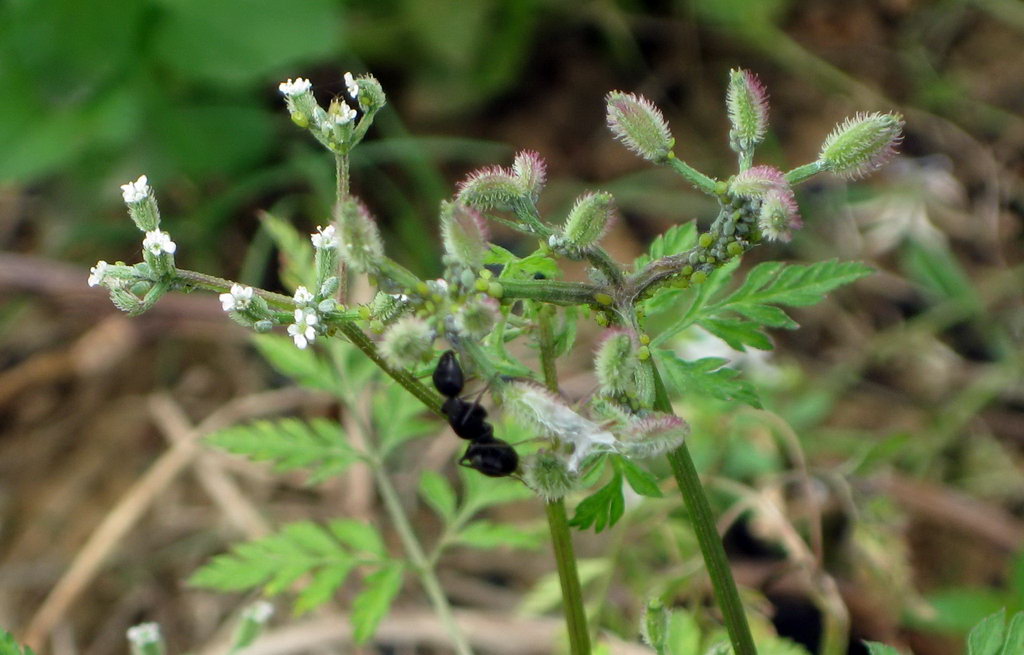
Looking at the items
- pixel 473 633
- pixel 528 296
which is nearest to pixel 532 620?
pixel 473 633

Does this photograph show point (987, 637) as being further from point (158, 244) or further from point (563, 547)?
point (158, 244)

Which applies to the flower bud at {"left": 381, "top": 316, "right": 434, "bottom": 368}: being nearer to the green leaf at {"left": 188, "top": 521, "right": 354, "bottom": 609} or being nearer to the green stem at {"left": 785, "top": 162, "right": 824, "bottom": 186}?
the green stem at {"left": 785, "top": 162, "right": 824, "bottom": 186}

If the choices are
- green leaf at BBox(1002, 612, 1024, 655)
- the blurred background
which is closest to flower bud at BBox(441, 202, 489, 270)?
green leaf at BBox(1002, 612, 1024, 655)

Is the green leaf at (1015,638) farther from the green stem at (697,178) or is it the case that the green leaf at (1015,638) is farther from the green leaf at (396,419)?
the green leaf at (396,419)

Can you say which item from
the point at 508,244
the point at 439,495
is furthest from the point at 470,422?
the point at 508,244

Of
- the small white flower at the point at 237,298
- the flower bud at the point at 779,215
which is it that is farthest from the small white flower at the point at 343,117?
the flower bud at the point at 779,215

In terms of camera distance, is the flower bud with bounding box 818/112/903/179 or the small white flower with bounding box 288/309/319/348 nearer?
the small white flower with bounding box 288/309/319/348
